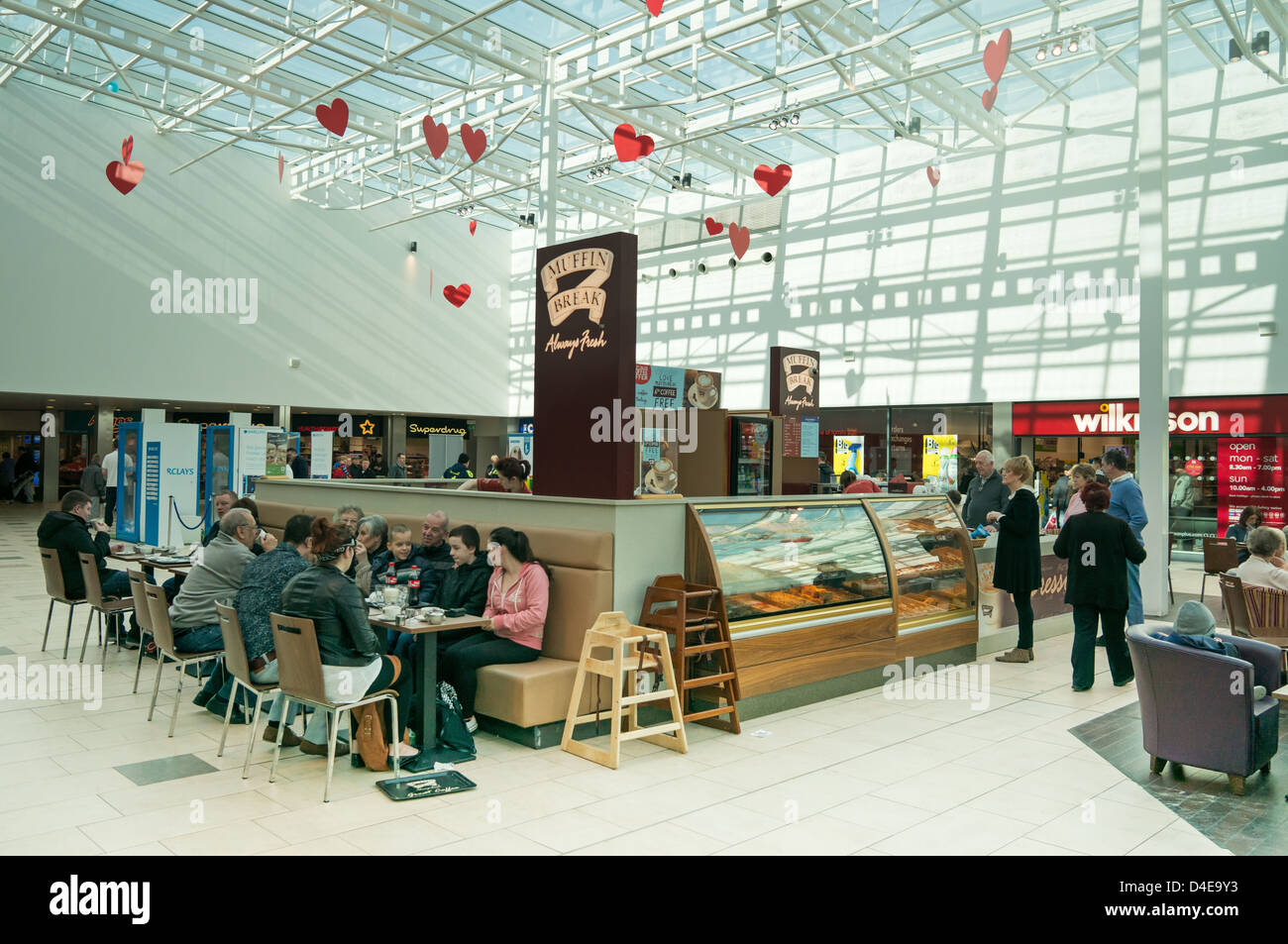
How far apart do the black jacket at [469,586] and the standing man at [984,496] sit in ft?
16.3

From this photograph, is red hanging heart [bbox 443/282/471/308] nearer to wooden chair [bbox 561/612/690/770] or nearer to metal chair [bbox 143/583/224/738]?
metal chair [bbox 143/583/224/738]

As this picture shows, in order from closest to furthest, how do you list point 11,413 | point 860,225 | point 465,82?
point 465,82
point 860,225
point 11,413

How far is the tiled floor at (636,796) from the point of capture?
3629 millimetres

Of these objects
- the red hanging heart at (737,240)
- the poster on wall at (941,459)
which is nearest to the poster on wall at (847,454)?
the poster on wall at (941,459)

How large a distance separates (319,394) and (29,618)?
13.1m

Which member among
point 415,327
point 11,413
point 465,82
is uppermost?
point 465,82

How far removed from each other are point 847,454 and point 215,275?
46.6 ft

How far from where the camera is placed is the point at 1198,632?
14.8 ft

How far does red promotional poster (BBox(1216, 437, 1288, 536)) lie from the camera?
13.6m

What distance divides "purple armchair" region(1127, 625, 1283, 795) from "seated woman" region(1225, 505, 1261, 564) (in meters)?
4.41

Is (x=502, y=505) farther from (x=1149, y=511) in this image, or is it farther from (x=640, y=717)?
(x=1149, y=511)

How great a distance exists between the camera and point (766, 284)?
66.1 feet

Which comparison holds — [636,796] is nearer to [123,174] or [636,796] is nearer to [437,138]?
[437,138]
